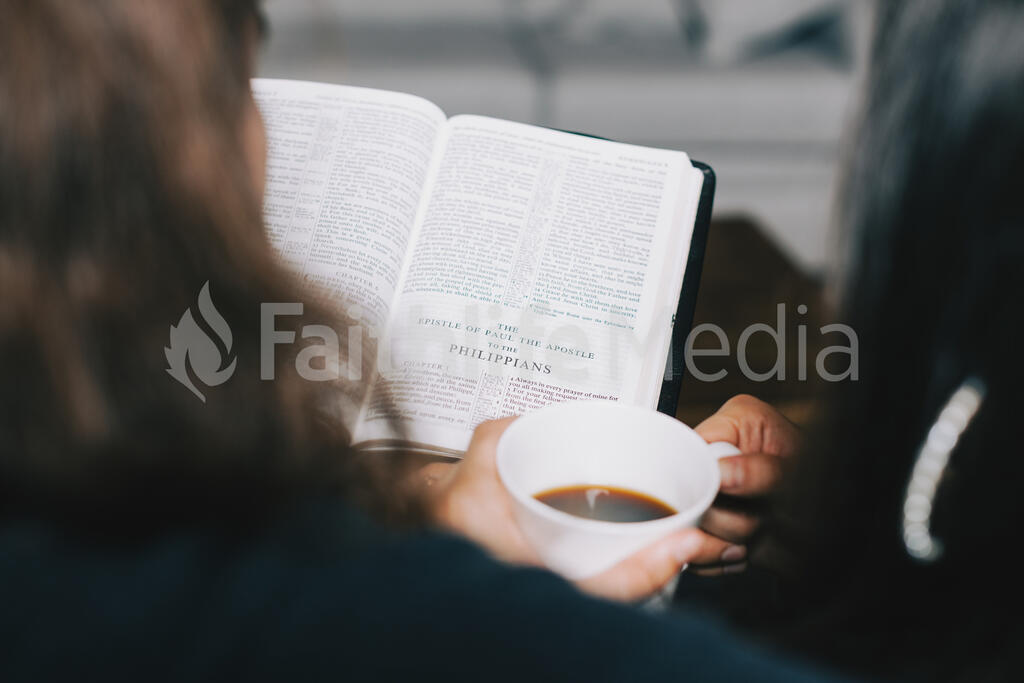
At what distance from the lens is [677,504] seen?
44cm

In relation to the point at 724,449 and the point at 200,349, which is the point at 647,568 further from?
the point at 200,349

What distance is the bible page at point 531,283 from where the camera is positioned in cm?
55

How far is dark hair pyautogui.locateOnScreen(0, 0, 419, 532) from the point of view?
23cm

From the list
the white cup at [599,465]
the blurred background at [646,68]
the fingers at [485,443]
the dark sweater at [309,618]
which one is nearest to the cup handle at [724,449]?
the white cup at [599,465]

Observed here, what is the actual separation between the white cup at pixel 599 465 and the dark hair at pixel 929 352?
0.09 metres

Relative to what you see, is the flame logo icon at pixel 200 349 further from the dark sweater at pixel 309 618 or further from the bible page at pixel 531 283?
the bible page at pixel 531 283

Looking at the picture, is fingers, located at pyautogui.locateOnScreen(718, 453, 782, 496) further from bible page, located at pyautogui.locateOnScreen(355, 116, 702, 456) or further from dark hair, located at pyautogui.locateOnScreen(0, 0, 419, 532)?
dark hair, located at pyautogui.locateOnScreen(0, 0, 419, 532)

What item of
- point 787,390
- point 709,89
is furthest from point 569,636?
point 709,89

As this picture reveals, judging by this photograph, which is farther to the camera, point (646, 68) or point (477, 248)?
point (646, 68)

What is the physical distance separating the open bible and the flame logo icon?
228 mm

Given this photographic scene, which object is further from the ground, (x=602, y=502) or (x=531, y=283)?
(x=531, y=283)

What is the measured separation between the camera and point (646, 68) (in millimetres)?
1510

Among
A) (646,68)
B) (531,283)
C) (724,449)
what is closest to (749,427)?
(724,449)

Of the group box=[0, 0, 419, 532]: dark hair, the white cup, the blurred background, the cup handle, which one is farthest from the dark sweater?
the blurred background
